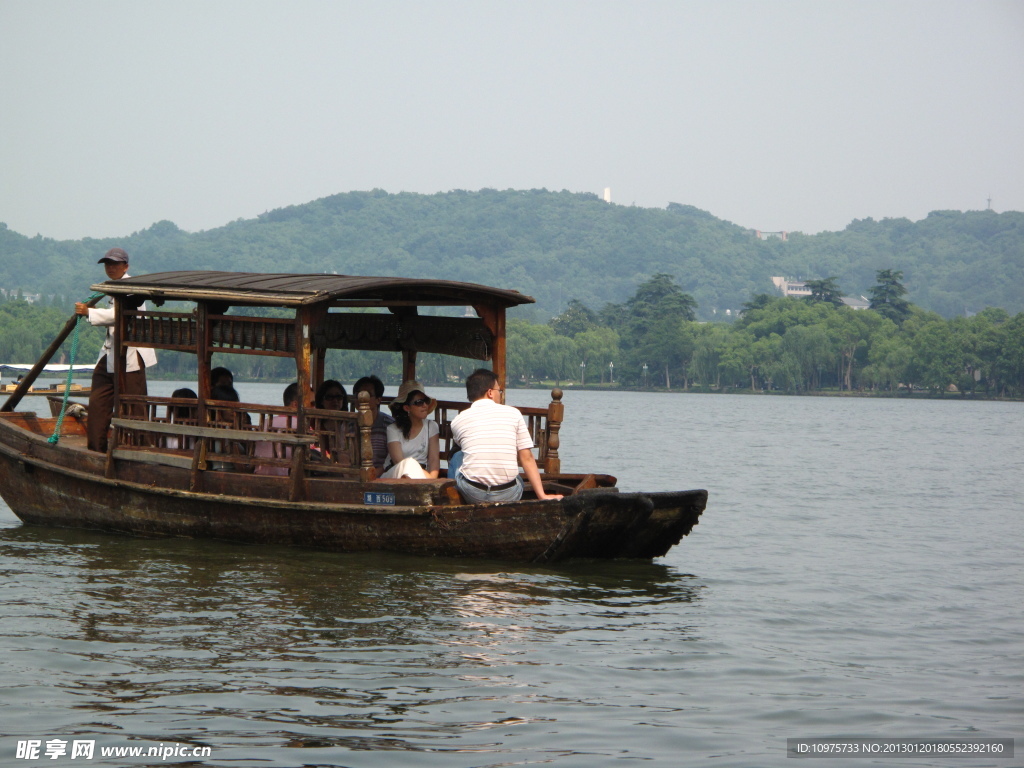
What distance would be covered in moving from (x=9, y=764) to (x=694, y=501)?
637 cm

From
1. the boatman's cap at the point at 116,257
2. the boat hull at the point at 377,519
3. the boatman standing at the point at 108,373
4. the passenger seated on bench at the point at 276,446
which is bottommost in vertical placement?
the boat hull at the point at 377,519

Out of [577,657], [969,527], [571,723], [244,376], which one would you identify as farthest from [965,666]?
[244,376]

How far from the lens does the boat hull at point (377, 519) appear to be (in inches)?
407

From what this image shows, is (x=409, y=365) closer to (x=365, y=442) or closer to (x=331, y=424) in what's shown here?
(x=331, y=424)

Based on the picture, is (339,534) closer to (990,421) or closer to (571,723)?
(571,723)

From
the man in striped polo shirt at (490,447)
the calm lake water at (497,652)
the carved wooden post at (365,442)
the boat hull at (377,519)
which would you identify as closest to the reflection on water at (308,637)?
the calm lake water at (497,652)

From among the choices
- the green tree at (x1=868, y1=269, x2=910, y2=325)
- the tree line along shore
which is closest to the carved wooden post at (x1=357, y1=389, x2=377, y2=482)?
the tree line along shore

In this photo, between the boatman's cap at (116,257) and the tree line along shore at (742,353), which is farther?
the tree line along shore at (742,353)

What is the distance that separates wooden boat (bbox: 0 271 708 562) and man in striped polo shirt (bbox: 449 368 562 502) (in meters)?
0.18

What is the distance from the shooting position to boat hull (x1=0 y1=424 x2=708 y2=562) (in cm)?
1034

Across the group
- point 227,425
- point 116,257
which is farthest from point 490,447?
point 116,257

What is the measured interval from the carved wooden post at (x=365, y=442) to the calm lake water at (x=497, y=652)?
794 millimetres

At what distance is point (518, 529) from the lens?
10375 millimetres

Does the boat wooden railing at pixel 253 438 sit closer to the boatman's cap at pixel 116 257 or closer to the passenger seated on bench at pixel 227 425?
the passenger seated on bench at pixel 227 425
